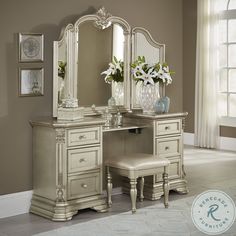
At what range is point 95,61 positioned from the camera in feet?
17.8

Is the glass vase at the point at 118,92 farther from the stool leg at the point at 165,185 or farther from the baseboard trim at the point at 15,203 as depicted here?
the baseboard trim at the point at 15,203

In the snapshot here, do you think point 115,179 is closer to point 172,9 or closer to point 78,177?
point 78,177

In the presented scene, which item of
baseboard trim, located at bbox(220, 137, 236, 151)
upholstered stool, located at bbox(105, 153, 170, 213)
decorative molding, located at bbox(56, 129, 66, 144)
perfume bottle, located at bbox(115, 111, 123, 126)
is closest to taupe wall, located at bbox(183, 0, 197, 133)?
baseboard trim, located at bbox(220, 137, 236, 151)

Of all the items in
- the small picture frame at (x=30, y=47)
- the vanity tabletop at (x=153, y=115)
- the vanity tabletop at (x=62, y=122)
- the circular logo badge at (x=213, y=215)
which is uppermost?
the small picture frame at (x=30, y=47)

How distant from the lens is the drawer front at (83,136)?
15.9 ft

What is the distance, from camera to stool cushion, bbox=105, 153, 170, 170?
16.3 feet

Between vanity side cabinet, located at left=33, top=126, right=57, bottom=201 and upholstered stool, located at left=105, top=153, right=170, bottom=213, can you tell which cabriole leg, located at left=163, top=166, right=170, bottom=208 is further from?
vanity side cabinet, located at left=33, top=126, right=57, bottom=201

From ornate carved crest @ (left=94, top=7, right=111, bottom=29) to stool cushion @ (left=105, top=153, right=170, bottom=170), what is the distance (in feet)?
4.10

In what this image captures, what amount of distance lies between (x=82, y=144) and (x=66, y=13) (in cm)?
124

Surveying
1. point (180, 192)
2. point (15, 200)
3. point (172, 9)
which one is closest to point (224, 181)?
point (180, 192)

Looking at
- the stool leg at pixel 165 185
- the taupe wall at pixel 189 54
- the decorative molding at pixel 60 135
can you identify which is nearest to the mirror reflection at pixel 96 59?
the decorative molding at pixel 60 135

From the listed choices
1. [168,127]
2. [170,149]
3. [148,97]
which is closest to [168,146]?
[170,149]

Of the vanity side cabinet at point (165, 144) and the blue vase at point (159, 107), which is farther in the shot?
the blue vase at point (159, 107)

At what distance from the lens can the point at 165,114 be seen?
5.58 m
